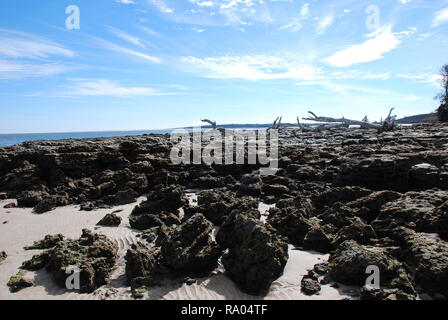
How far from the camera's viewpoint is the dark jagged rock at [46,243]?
8.16m

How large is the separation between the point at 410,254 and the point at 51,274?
23.3 feet

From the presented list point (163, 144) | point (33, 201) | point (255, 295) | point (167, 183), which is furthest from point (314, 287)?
point (163, 144)

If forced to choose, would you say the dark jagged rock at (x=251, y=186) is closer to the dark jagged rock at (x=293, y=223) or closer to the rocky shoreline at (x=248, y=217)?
the rocky shoreline at (x=248, y=217)

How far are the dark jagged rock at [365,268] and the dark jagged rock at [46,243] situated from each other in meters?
6.54

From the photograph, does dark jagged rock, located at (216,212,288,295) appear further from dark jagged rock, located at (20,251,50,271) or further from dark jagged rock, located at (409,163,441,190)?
dark jagged rock, located at (409,163,441,190)

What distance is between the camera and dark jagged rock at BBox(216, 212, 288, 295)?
6039 millimetres

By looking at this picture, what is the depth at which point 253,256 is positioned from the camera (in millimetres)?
6211

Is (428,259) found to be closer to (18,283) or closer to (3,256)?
(18,283)

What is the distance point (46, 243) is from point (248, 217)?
201 inches

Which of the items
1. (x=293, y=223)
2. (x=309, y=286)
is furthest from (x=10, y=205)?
(x=309, y=286)

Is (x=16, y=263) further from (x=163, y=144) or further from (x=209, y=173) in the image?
(x=163, y=144)

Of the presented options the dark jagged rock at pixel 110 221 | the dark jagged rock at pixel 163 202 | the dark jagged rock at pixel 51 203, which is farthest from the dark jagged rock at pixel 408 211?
the dark jagged rock at pixel 51 203

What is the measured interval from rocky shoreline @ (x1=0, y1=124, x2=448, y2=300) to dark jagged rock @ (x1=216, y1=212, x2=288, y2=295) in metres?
0.02

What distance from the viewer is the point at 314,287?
603cm
